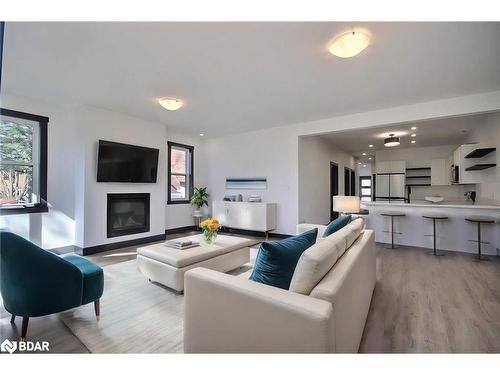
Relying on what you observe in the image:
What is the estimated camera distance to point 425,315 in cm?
221

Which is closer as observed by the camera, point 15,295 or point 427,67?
point 15,295

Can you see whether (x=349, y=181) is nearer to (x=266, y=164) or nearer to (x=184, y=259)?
(x=266, y=164)

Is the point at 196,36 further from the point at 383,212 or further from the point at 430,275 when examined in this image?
the point at 383,212

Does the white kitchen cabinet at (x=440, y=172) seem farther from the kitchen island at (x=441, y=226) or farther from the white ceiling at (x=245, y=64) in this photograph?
the white ceiling at (x=245, y=64)

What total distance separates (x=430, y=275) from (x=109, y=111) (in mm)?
5783

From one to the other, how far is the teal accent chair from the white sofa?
1097 mm

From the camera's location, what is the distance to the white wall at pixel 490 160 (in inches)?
168

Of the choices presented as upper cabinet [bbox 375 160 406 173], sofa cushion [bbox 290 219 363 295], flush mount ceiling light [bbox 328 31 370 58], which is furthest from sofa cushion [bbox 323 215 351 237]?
upper cabinet [bbox 375 160 406 173]

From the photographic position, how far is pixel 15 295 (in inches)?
71.2

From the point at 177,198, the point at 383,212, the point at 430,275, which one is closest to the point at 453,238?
the point at 383,212

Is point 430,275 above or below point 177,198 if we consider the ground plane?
below

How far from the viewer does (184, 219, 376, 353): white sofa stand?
3.49ft

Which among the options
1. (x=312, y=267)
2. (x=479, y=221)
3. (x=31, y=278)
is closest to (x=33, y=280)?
(x=31, y=278)
